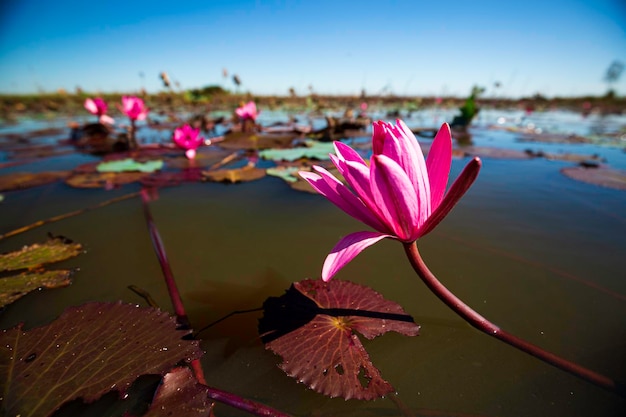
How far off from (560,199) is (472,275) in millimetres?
1401

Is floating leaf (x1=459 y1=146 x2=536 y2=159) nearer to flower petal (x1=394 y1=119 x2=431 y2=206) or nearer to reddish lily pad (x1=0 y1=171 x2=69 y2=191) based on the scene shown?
flower petal (x1=394 y1=119 x2=431 y2=206)

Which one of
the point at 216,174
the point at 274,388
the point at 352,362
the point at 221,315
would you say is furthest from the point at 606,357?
the point at 216,174

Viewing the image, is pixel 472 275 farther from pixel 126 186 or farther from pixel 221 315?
pixel 126 186

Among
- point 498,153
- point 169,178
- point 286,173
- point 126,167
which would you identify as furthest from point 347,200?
point 498,153

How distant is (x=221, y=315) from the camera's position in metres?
1.01

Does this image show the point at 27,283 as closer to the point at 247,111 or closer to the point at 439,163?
the point at 439,163

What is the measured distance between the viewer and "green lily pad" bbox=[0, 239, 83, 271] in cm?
121

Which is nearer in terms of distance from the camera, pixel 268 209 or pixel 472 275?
pixel 472 275

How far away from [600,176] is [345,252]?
288 centimetres

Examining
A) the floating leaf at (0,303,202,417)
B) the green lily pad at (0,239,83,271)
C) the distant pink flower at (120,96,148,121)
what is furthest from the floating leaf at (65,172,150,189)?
the floating leaf at (0,303,202,417)

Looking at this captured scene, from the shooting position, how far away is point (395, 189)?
67 centimetres

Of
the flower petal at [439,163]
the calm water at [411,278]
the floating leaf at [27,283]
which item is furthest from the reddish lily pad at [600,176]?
the floating leaf at [27,283]

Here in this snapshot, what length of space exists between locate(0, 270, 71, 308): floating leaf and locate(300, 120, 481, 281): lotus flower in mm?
1165

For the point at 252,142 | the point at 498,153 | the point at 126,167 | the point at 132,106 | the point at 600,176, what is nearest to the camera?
the point at 600,176
